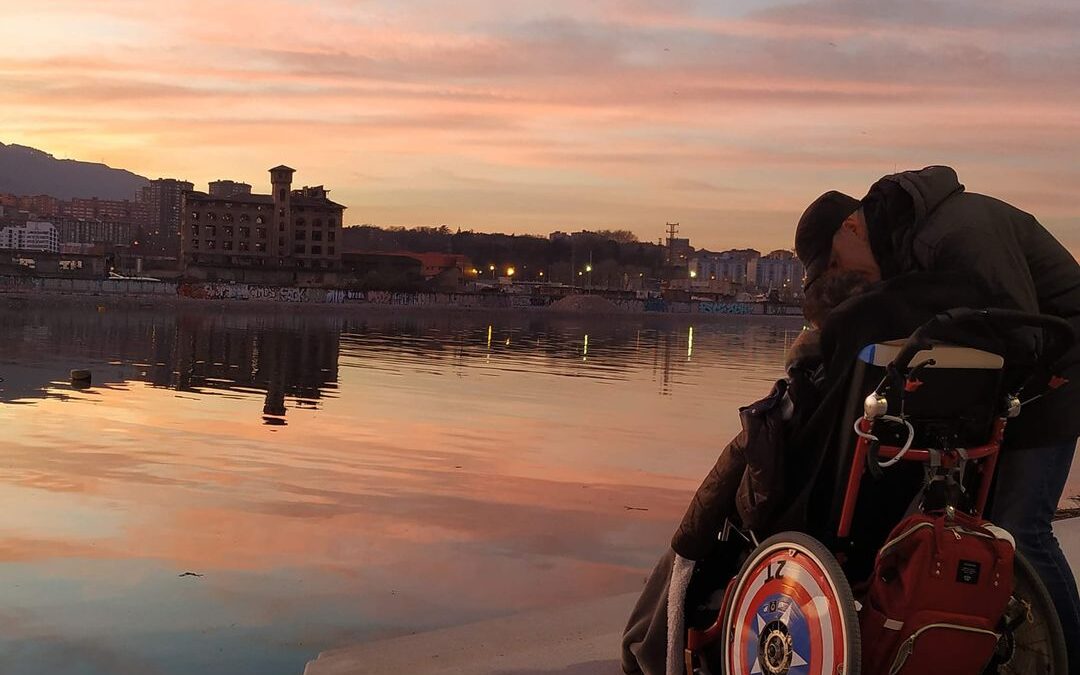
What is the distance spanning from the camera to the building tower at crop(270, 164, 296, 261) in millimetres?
121562

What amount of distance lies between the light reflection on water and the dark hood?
3.20 meters

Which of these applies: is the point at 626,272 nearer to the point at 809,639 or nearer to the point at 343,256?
the point at 343,256

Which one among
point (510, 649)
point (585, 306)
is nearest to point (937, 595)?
point (510, 649)

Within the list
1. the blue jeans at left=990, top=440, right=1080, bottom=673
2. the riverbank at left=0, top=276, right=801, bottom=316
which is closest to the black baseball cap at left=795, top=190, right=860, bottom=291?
the blue jeans at left=990, top=440, right=1080, bottom=673

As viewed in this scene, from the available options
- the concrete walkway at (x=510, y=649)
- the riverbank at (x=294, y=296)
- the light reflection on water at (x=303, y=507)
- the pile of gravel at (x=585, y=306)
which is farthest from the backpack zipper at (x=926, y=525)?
the pile of gravel at (x=585, y=306)

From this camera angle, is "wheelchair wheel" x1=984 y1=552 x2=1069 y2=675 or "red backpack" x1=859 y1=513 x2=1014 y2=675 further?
"wheelchair wheel" x1=984 y1=552 x2=1069 y2=675

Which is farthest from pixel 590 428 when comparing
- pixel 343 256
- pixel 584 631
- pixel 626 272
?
pixel 626 272

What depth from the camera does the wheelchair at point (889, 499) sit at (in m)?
2.49

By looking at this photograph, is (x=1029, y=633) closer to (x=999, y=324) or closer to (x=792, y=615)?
(x=792, y=615)

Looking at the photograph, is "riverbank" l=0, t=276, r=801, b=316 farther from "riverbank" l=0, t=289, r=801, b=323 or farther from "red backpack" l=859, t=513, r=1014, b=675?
"red backpack" l=859, t=513, r=1014, b=675

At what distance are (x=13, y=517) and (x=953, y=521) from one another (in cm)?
720

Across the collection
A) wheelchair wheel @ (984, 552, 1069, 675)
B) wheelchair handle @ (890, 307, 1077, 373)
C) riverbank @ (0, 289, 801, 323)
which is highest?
wheelchair handle @ (890, 307, 1077, 373)

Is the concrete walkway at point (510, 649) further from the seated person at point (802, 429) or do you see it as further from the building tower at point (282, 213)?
the building tower at point (282, 213)

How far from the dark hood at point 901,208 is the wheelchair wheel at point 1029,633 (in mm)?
844
